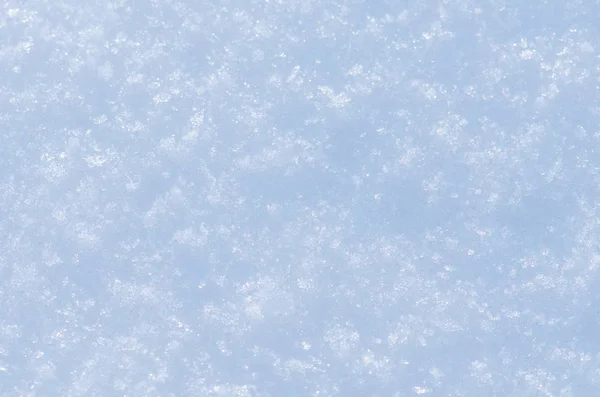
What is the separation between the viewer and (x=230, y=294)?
6664 mm

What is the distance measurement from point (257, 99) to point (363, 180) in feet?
3.95

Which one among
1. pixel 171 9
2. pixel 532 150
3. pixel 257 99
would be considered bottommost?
pixel 532 150

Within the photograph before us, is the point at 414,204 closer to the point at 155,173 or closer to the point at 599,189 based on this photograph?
the point at 599,189

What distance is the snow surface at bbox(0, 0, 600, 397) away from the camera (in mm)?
6605

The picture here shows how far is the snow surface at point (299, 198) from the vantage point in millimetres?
6605

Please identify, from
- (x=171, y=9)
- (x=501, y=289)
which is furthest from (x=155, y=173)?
(x=501, y=289)

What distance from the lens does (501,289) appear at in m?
6.62

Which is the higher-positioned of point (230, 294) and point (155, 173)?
point (155, 173)

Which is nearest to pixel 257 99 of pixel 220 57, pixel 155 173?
pixel 220 57

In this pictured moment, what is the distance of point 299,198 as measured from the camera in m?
6.75

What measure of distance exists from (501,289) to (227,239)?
2453 mm

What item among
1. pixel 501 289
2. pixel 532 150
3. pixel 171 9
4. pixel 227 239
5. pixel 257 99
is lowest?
pixel 501 289

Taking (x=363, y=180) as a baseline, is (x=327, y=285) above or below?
below

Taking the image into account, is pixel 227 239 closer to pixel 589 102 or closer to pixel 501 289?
pixel 501 289
